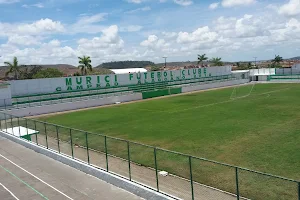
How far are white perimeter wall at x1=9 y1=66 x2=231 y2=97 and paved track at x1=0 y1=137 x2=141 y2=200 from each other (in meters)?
32.5

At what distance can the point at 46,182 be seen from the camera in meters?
17.4

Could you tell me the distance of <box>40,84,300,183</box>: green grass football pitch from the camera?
62.0 ft

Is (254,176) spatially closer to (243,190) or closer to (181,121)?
(243,190)

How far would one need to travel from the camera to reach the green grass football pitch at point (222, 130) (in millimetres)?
18898

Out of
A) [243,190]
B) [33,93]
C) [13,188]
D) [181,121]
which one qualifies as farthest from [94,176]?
[33,93]

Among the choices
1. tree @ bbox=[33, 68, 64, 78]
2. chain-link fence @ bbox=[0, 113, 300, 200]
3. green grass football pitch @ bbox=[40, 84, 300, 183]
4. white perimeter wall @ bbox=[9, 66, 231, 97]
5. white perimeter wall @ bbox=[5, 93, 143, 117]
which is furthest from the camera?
tree @ bbox=[33, 68, 64, 78]

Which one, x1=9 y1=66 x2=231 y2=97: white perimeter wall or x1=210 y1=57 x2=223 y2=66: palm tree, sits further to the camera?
x1=210 y1=57 x2=223 y2=66: palm tree

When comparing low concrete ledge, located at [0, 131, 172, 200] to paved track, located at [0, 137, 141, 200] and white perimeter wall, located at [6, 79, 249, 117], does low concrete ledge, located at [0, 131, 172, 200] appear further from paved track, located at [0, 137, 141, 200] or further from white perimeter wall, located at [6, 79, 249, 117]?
white perimeter wall, located at [6, 79, 249, 117]

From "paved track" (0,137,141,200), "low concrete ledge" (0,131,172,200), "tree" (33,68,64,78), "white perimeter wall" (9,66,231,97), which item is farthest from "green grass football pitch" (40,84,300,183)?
"tree" (33,68,64,78)

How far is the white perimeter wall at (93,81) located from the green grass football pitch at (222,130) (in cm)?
1262

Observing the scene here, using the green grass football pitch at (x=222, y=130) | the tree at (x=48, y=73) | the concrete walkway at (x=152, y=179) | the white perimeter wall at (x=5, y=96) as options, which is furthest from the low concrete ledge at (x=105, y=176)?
the tree at (x=48, y=73)

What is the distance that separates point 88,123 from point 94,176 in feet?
60.8

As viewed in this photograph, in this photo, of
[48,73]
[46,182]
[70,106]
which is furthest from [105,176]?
[48,73]

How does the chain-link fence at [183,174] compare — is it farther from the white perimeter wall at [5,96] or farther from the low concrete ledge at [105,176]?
the white perimeter wall at [5,96]
